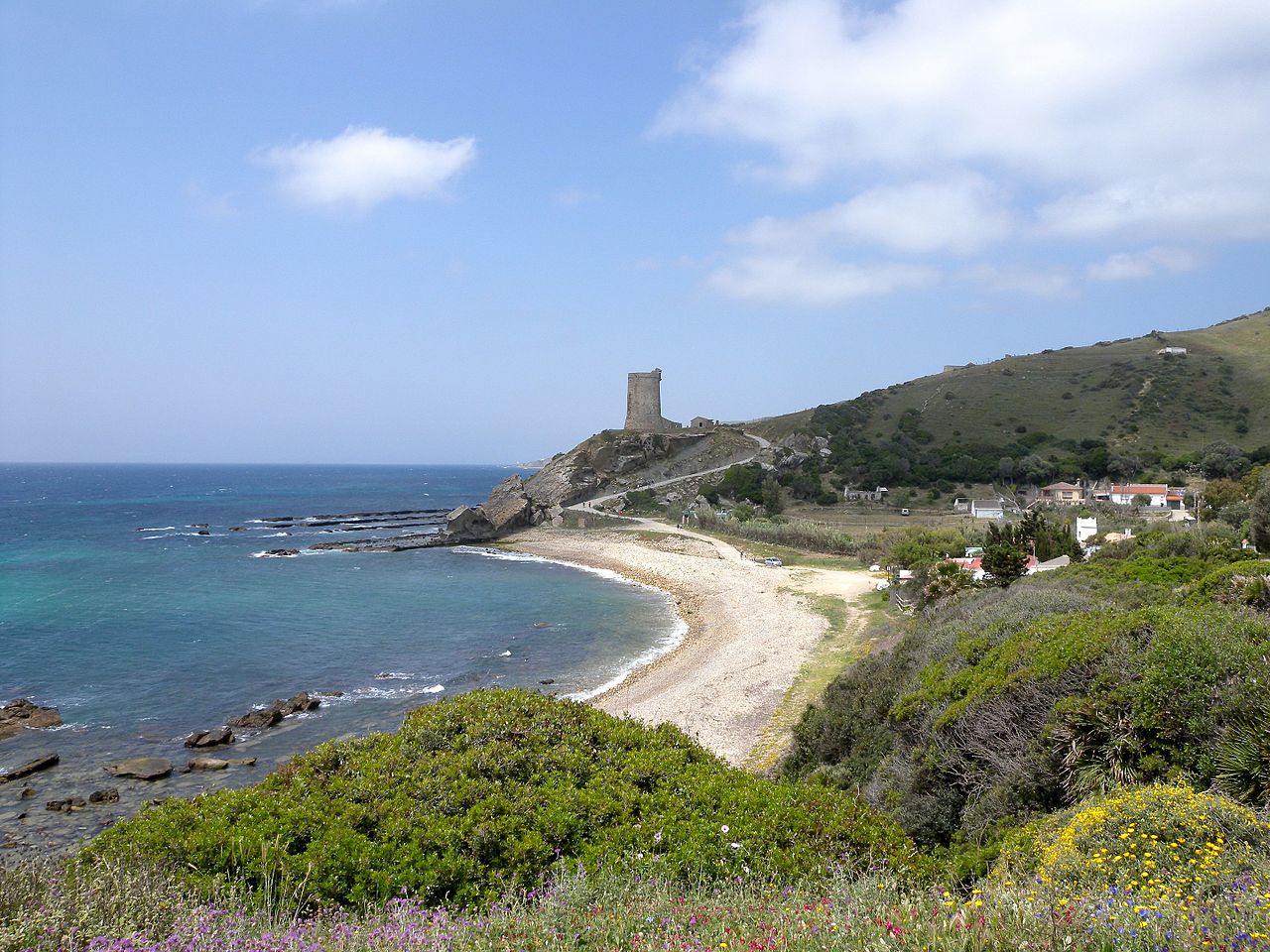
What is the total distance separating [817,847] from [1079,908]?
2242mm

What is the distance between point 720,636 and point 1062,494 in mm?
31581

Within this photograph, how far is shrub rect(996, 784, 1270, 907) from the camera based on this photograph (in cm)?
369

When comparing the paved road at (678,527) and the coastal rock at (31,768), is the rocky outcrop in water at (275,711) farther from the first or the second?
the paved road at (678,527)

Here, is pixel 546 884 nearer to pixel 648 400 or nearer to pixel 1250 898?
pixel 1250 898

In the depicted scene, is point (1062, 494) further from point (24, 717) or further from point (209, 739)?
point (24, 717)

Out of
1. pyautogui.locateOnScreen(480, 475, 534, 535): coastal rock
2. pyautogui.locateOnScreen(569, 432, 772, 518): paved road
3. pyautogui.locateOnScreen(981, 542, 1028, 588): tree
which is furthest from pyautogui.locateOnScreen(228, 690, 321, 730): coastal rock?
pyautogui.locateOnScreen(569, 432, 772, 518): paved road

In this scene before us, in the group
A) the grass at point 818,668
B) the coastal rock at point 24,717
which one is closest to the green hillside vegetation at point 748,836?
the grass at point 818,668

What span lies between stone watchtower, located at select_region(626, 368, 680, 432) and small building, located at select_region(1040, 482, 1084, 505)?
36964 mm

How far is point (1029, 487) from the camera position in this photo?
4916cm

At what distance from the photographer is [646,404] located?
245 ft

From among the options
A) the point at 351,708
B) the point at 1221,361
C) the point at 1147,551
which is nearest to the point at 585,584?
the point at 351,708

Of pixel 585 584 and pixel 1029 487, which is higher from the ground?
pixel 1029 487

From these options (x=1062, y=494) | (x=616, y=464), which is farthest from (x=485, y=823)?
(x=616, y=464)

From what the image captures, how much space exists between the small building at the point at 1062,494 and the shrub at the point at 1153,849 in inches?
1756
